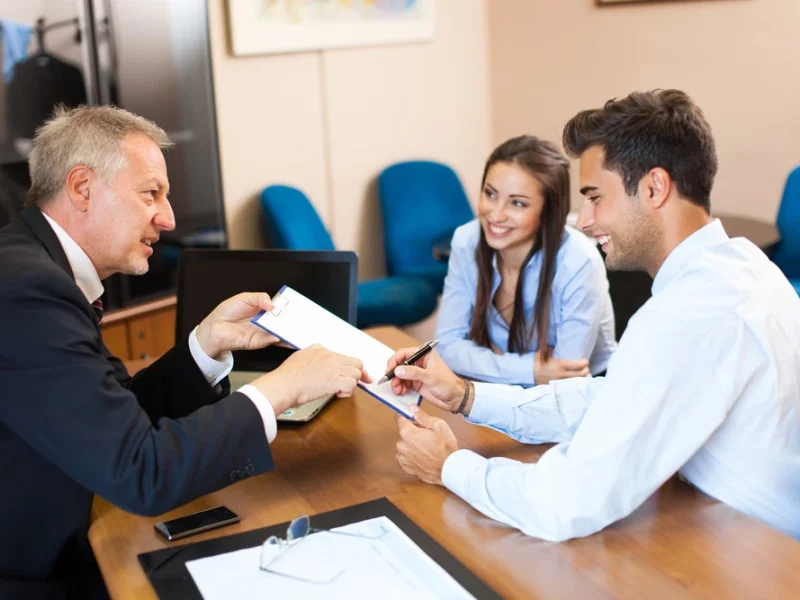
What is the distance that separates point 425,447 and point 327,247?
2.63 metres

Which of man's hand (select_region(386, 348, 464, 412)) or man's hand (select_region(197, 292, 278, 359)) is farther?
man's hand (select_region(197, 292, 278, 359))

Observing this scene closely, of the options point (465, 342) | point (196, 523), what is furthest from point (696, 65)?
point (196, 523)

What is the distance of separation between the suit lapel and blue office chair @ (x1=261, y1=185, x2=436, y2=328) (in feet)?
7.45

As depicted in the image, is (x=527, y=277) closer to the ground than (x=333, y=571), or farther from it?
farther from it

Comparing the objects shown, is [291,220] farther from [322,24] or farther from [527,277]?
[527,277]

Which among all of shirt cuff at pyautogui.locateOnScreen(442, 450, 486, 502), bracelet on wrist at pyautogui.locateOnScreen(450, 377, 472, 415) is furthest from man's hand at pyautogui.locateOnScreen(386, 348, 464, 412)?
shirt cuff at pyautogui.locateOnScreen(442, 450, 486, 502)

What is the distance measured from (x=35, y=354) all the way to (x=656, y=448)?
0.97 metres

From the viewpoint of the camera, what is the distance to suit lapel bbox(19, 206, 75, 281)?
1659 mm

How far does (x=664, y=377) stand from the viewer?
1378 mm

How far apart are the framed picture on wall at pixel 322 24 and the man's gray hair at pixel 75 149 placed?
2.36 meters

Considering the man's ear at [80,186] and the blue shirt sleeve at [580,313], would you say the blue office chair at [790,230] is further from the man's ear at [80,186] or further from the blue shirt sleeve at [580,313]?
the man's ear at [80,186]

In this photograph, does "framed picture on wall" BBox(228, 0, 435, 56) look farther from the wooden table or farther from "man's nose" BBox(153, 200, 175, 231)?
the wooden table

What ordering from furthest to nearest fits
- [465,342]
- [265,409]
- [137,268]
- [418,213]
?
1. [418,213]
2. [465,342]
3. [137,268]
4. [265,409]

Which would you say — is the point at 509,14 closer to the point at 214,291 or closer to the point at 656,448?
the point at 214,291
